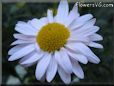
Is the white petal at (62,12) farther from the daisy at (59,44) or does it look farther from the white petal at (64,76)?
A: the white petal at (64,76)

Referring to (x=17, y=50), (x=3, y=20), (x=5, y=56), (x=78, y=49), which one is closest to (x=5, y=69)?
(x=5, y=56)

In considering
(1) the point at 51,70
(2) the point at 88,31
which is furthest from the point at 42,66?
(2) the point at 88,31

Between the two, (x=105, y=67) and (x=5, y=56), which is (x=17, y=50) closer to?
(x=5, y=56)

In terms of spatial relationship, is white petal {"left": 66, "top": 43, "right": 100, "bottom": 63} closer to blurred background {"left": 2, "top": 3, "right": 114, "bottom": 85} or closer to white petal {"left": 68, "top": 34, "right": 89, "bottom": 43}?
white petal {"left": 68, "top": 34, "right": 89, "bottom": 43}

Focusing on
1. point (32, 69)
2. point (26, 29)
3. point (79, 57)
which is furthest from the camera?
point (32, 69)

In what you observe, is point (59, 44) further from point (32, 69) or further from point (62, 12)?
point (32, 69)

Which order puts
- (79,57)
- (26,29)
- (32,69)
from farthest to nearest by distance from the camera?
(32,69) → (26,29) → (79,57)

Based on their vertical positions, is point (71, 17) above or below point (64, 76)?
above
